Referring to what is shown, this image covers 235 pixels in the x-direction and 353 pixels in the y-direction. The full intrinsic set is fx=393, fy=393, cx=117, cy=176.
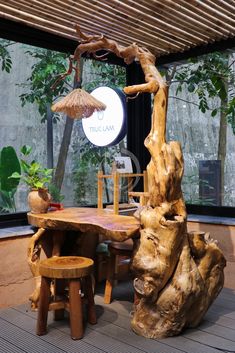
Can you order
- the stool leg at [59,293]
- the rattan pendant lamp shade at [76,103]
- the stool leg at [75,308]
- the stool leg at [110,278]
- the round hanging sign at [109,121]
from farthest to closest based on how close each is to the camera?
the round hanging sign at [109,121], the stool leg at [110,278], the rattan pendant lamp shade at [76,103], the stool leg at [59,293], the stool leg at [75,308]

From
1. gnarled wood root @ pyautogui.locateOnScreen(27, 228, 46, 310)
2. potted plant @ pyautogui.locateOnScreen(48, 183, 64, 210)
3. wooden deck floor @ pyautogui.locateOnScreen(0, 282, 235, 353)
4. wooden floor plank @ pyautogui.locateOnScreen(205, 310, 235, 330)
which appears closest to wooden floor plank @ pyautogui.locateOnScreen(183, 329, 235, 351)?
wooden deck floor @ pyautogui.locateOnScreen(0, 282, 235, 353)

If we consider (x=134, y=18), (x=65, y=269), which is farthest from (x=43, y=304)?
(x=134, y=18)

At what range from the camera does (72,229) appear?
10.3 feet

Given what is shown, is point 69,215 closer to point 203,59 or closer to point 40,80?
point 40,80

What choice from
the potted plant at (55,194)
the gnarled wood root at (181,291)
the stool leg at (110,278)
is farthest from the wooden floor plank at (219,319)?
the potted plant at (55,194)

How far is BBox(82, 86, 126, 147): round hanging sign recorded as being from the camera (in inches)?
168

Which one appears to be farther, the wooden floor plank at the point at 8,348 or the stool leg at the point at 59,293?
the stool leg at the point at 59,293

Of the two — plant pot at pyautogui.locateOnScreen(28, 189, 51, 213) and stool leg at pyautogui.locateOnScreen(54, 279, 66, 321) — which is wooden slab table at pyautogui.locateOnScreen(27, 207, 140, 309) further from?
stool leg at pyautogui.locateOnScreen(54, 279, 66, 321)

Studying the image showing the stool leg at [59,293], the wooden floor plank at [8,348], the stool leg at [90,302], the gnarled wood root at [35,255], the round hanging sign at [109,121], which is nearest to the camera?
the wooden floor plank at [8,348]

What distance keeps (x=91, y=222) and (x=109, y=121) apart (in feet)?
5.49

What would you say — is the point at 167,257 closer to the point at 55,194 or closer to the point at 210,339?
the point at 210,339

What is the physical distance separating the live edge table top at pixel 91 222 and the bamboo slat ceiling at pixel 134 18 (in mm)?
1828

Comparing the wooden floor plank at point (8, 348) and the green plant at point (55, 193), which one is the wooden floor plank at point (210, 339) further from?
the green plant at point (55, 193)

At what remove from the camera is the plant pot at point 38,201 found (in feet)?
11.2
